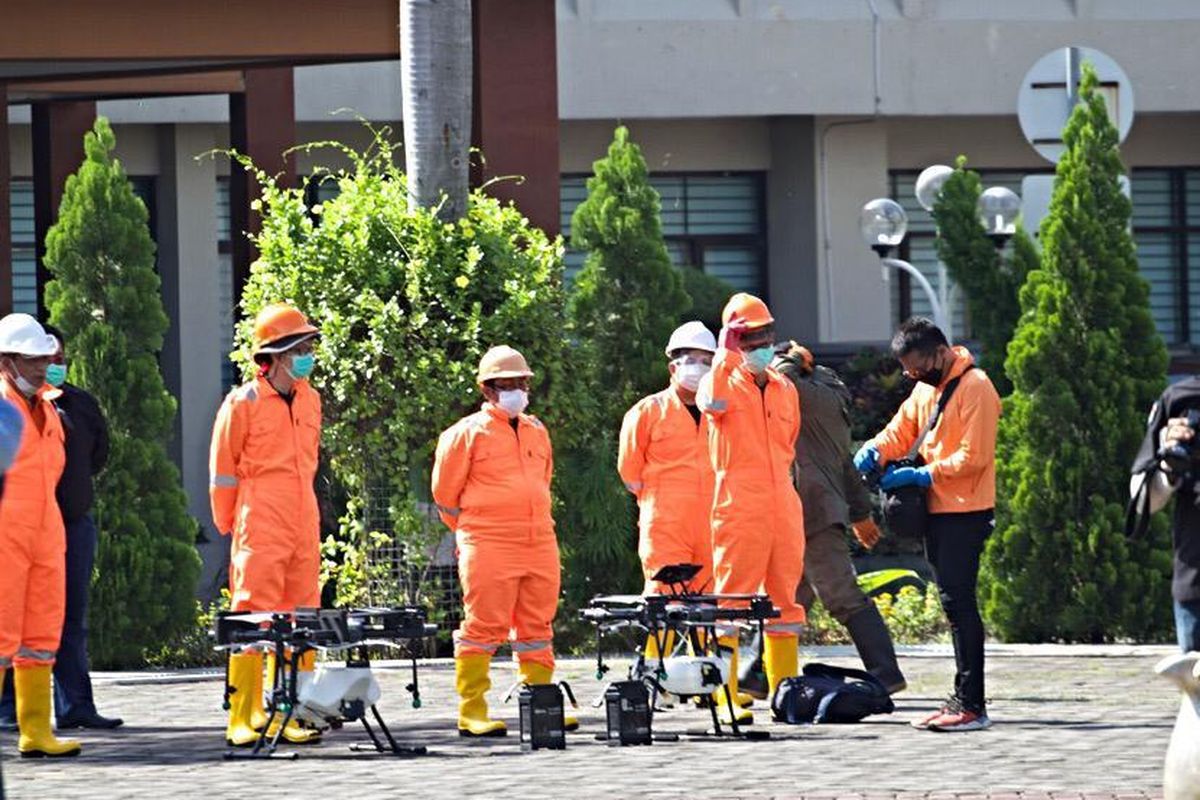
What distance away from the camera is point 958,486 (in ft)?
41.3

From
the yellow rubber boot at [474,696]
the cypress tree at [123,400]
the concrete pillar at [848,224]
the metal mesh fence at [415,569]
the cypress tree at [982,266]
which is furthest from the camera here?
the concrete pillar at [848,224]

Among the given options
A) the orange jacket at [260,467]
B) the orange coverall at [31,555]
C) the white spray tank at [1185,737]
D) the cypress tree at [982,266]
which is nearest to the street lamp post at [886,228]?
the cypress tree at [982,266]

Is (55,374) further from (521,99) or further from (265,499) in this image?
(521,99)

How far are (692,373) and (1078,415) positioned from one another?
4516 millimetres

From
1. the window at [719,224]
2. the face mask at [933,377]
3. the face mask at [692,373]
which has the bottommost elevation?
the face mask at [933,377]

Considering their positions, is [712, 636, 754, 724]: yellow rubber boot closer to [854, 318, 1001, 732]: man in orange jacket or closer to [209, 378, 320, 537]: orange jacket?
[854, 318, 1001, 732]: man in orange jacket

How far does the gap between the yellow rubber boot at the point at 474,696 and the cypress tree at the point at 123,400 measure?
463 centimetres

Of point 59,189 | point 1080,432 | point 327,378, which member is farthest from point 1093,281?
point 59,189

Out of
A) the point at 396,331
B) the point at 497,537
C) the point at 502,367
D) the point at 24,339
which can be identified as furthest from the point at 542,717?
the point at 396,331

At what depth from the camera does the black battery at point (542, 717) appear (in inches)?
476

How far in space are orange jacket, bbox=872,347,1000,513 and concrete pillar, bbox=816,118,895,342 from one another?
1739 centimetres

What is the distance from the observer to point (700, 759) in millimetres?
11703

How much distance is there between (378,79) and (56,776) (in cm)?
1714

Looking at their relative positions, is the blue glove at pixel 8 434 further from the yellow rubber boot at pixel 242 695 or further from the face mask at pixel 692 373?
the face mask at pixel 692 373
